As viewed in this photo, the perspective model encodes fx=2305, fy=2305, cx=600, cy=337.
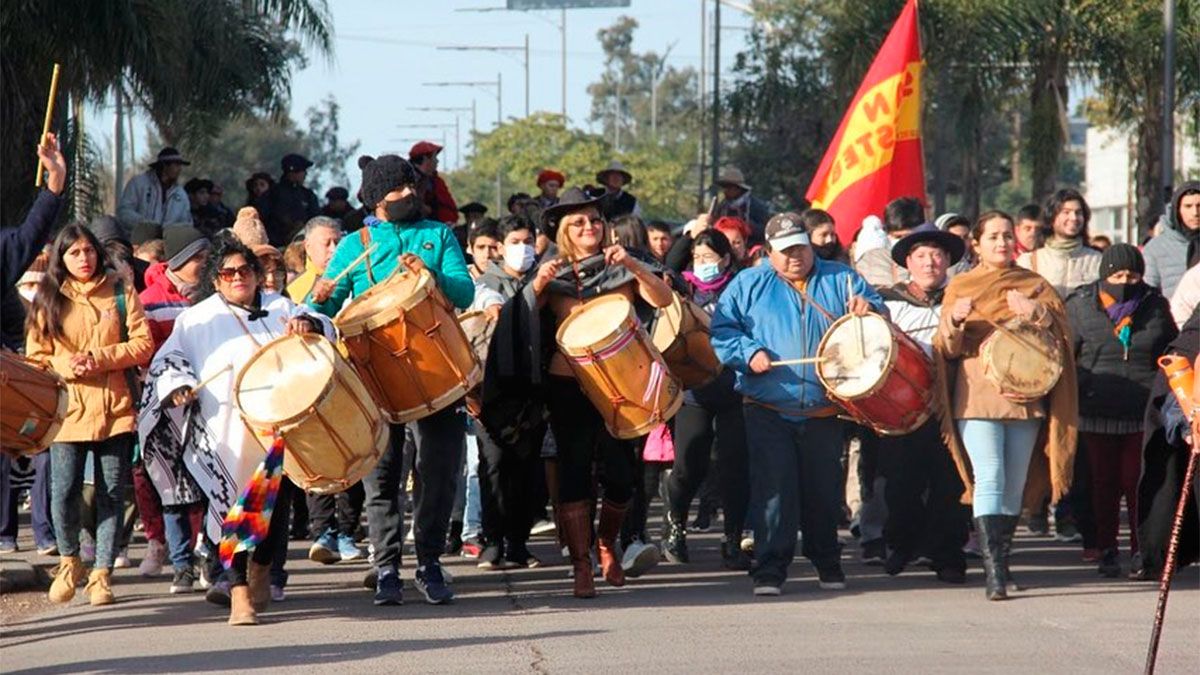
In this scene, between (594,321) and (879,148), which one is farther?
(879,148)

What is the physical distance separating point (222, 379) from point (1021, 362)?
3.91 meters

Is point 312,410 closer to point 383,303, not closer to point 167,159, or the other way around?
point 383,303

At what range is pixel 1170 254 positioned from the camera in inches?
581

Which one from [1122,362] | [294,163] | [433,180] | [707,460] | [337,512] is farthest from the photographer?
[294,163]

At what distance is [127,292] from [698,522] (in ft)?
16.3

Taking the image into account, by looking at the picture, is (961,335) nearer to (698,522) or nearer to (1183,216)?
(1183,216)

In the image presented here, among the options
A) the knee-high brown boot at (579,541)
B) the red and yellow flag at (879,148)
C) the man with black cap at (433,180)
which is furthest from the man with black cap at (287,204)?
the knee-high brown boot at (579,541)

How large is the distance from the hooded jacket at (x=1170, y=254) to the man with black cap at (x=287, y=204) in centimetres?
921

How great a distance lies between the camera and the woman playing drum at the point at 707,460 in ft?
42.8

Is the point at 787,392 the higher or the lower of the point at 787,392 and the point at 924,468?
the higher

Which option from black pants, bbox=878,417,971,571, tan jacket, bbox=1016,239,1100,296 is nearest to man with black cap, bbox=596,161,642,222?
tan jacket, bbox=1016,239,1100,296

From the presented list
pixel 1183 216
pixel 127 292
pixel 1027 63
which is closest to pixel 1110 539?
pixel 1183 216

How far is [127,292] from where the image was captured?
11680 mm

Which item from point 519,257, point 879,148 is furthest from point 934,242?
point 879,148
